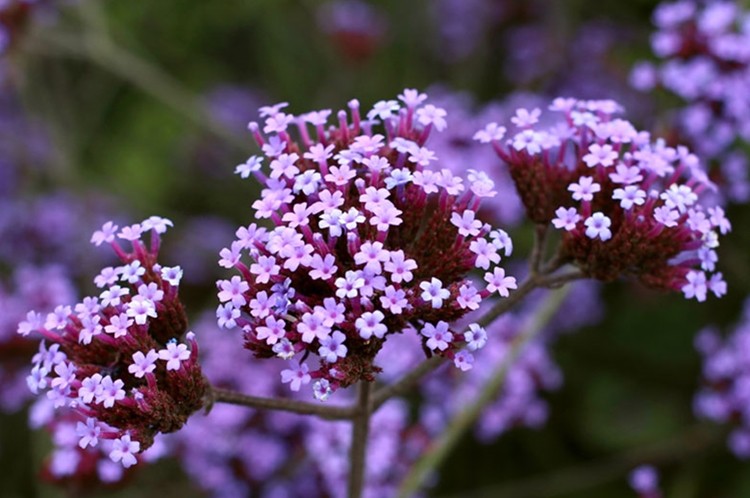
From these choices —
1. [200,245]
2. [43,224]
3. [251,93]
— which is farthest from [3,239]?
[251,93]

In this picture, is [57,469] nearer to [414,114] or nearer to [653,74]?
[414,114]

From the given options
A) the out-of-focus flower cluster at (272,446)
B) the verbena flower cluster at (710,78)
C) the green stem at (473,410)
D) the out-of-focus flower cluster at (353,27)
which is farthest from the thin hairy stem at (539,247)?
the out-of-focus flower cluster at (353,27)

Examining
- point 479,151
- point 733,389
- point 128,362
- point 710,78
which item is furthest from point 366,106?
point 128,362

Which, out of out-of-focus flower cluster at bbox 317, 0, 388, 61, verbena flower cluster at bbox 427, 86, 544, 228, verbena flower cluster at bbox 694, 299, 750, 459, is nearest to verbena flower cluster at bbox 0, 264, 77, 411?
verbena flower cluster at bbox 427, 86, 544, 228

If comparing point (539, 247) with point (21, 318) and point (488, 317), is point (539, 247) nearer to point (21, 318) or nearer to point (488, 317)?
point (488, 317)

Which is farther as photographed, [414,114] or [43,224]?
[43,224]

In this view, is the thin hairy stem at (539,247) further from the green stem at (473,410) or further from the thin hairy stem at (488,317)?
the green stem at (473,410)
